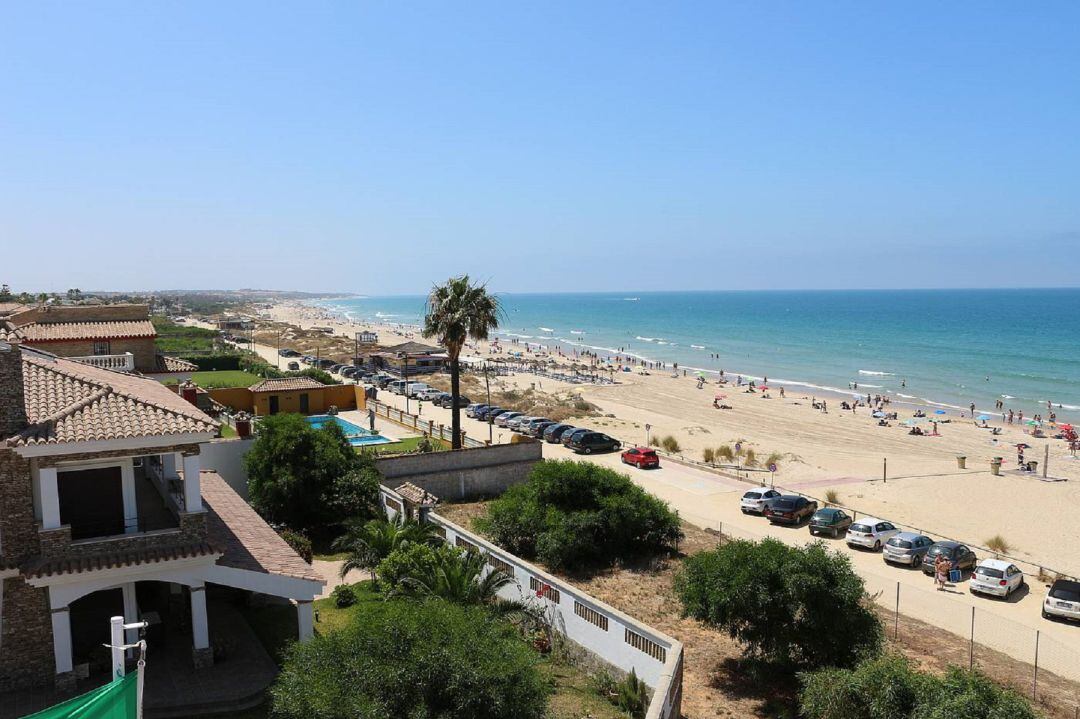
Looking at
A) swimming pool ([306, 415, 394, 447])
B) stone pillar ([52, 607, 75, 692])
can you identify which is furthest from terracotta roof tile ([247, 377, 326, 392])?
stone pillar ([52, 607, 75, 692])

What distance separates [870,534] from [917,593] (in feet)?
14.0

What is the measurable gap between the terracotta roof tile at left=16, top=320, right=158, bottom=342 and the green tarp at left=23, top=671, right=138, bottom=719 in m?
26.0

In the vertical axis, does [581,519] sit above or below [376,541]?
below

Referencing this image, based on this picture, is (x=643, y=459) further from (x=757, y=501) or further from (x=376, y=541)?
(x=376, y=541)

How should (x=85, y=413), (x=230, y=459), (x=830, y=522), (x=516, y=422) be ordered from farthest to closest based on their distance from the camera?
(x=516, y=422) → (x=830, y=522) → (x=230, y=459) → (x=85, y=413)

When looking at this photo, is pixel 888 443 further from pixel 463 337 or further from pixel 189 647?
pixel 189 647

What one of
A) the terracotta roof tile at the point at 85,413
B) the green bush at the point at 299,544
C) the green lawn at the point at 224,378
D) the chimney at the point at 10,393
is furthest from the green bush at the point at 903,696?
the green lawn at the point at 224,378

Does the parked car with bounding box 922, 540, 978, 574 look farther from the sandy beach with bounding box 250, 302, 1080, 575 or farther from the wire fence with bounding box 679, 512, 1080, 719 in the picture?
the sandy beach with bounding box 250, 302, 1080, 575

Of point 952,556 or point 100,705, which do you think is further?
point 952,556

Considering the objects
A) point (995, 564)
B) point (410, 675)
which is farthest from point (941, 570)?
point (410, 675)

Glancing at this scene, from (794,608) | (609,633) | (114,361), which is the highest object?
(114,361)

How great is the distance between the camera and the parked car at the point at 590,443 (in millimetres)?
40156

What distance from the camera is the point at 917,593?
2164cm

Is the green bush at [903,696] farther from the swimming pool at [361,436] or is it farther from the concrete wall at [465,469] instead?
the swimming pool at [361,436]
